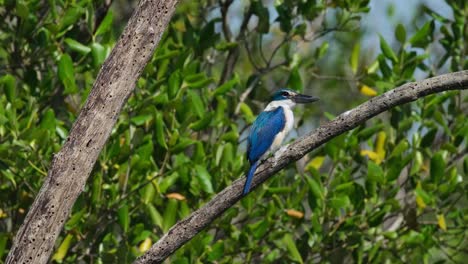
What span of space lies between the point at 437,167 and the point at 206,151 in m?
1.76

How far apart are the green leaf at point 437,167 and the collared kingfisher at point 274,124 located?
1.06 m

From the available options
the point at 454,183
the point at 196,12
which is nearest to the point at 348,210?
the point at 454,183

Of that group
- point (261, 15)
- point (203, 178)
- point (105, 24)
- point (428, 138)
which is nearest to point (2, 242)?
→ point (203, 178)

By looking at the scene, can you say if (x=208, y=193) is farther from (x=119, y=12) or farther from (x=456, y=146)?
(x=119, y=12)

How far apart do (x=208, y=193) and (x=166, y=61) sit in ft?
3.32

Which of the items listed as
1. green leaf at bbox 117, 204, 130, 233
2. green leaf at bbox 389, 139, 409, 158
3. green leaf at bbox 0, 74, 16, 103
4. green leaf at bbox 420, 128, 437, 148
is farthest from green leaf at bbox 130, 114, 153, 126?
green leaf at bbox 420, 128, 437, 148

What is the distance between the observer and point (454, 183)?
7.71 meters

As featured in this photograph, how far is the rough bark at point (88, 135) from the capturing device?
5.05 m

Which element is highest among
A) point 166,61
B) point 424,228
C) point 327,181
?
point 166,61

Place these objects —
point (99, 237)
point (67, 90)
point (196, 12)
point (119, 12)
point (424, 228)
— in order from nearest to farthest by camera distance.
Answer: point (67, 90) < point (99, 237) < point (424, 228) < point (196, 12) < point (119, 12)

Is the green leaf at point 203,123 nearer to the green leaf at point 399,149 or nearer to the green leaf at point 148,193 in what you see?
the green leaf at point 148,193

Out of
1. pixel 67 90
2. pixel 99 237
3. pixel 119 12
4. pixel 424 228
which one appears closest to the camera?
pixel 67 90

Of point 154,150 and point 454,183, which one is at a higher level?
point 154,150

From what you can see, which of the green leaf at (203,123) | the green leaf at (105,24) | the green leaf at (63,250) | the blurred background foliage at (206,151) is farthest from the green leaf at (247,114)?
the green leaf at (63,250)
